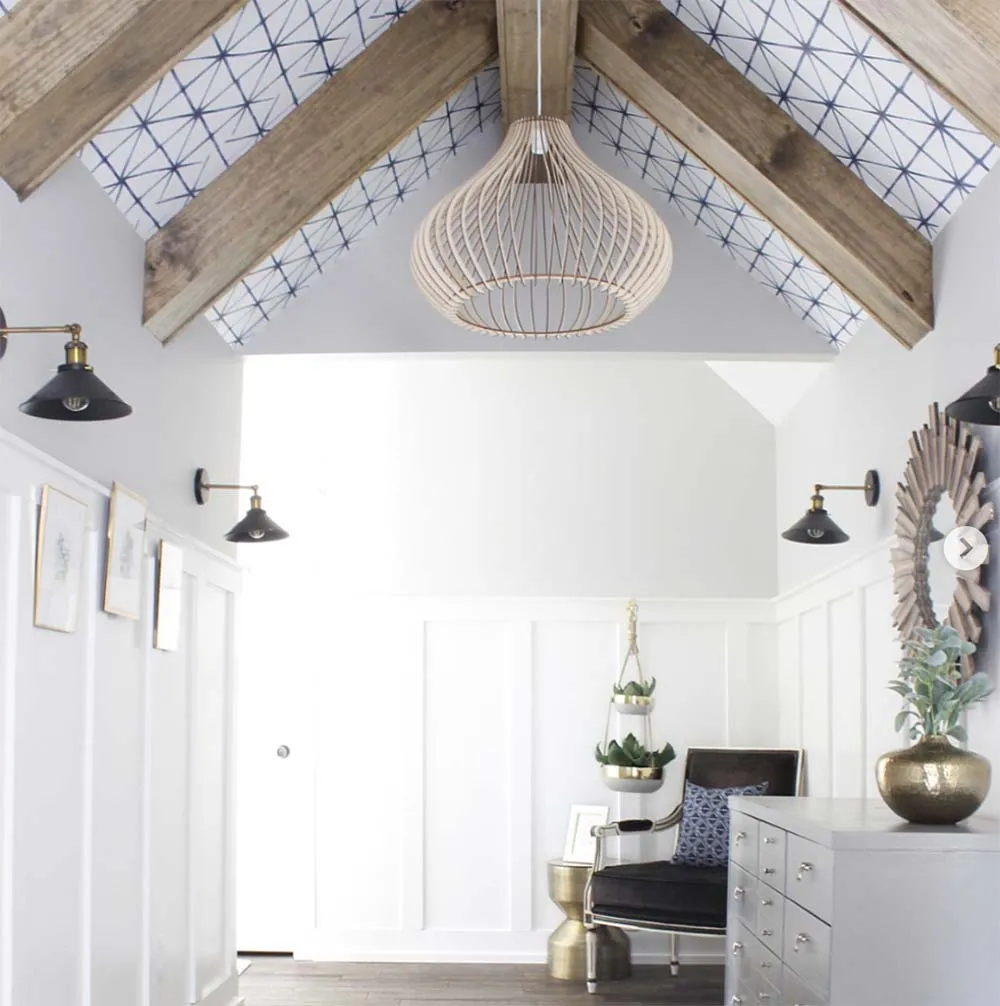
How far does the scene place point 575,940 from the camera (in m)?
5.96

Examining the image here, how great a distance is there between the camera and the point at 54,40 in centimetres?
281

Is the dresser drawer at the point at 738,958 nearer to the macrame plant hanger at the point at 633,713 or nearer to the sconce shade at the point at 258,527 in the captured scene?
the macrame plant hanger at the point at 633,713

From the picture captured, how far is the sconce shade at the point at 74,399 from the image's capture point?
2795 millimetres

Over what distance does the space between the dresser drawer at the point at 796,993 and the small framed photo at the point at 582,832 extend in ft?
8.71

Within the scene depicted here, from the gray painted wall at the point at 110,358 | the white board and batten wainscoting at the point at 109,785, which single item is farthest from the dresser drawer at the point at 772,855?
the gray painted wall at the point at 110,358

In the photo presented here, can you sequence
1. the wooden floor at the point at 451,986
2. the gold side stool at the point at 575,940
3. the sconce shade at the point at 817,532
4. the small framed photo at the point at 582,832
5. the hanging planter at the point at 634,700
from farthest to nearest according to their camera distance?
the small framed photo at the point at 582,832 → the hanging planter at the point at 634,700 → the gold side stool at the point at 575,940 → the wooden floor at the point at 451,986 → the sconce shade at the point at 817,532

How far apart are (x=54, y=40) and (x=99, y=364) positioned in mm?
964

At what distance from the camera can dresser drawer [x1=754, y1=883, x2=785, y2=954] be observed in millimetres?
3592

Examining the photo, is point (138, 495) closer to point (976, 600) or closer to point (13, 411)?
point (13, 411)

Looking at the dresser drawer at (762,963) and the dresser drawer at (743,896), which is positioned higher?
the dresser drawer at (743,896)

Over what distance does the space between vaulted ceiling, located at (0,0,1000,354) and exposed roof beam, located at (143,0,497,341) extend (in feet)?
0.04

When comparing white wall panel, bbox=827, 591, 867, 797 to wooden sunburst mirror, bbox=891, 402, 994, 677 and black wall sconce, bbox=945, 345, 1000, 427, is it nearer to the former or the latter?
wooden sunburst mirror, bbox=891, 402, 994, 677

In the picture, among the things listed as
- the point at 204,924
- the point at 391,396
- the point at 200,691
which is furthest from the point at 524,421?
the point at 204,924

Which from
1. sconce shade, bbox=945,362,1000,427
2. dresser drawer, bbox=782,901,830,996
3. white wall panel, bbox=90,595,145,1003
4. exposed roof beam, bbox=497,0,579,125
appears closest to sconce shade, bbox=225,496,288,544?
white wall panel, bbox=90,595,145,1003
